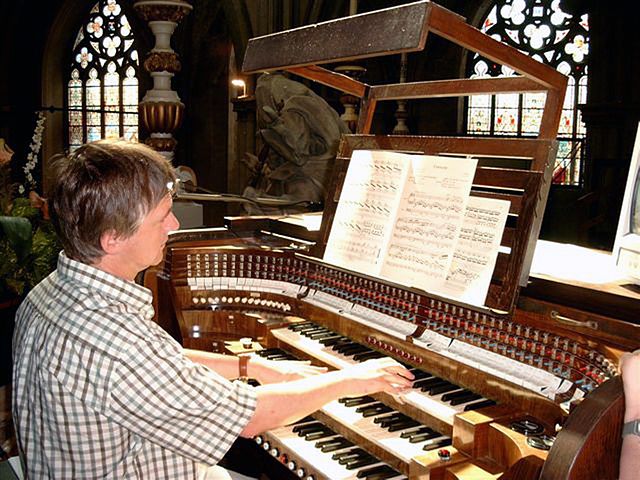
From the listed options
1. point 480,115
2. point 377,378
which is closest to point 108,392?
point 377,378

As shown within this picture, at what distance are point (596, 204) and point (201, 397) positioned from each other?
9715 mm

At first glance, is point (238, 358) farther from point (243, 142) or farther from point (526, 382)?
point (243, 142)

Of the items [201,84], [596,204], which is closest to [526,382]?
[596,204]

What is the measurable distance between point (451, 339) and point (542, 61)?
10.8 meters

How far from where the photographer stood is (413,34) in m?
2.15

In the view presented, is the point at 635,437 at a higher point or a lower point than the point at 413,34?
lower

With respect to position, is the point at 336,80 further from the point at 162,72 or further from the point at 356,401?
the point at 162,72

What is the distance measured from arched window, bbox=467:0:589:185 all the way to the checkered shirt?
11.2m

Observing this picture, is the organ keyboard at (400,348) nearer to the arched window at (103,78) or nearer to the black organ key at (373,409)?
the black organ key at (373,409)

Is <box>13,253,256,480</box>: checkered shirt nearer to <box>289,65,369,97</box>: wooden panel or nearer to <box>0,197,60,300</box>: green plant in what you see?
<box>289,65,369,97</box>: wooden panel

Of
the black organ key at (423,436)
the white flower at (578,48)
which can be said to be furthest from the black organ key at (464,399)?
the white flower at (578,48)

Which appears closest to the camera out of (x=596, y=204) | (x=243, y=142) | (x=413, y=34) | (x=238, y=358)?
(x=413, y=34)

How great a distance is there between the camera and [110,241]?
1.84 m

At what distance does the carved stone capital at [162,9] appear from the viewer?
6.18m
